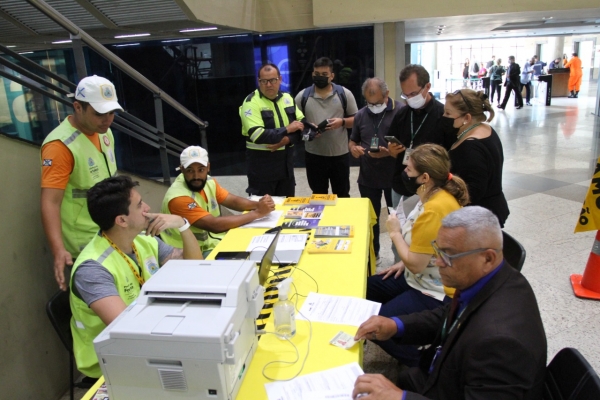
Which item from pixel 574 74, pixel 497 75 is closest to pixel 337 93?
pixel 497 75

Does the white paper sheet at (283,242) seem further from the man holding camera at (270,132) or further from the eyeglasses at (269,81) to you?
the eyeglasses at (269,81)

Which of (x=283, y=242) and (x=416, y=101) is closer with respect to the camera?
(x=283, y=242)

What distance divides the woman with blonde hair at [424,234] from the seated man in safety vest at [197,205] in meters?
1.03

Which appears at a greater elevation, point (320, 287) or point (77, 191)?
point (77, 191)

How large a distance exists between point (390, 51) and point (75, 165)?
5.17 meters

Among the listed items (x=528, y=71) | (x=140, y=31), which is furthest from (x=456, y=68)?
(x=140, y=31)

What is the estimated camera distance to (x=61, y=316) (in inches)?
82.1

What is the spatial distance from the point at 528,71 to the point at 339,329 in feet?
48.5

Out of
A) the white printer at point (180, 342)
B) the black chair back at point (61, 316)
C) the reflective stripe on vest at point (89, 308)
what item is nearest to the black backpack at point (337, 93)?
the reflective stripe on vest at point (89, 308)

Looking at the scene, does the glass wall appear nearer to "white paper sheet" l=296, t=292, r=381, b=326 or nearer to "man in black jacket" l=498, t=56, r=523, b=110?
"white paper sheet" l=296, t=292, r=381, b=326

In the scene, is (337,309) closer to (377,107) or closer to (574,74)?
(377,107)

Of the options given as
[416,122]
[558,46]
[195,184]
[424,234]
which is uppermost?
[558,46]

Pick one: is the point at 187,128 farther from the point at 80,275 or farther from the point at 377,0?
the point at 80,275

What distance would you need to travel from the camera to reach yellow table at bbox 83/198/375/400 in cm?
157
